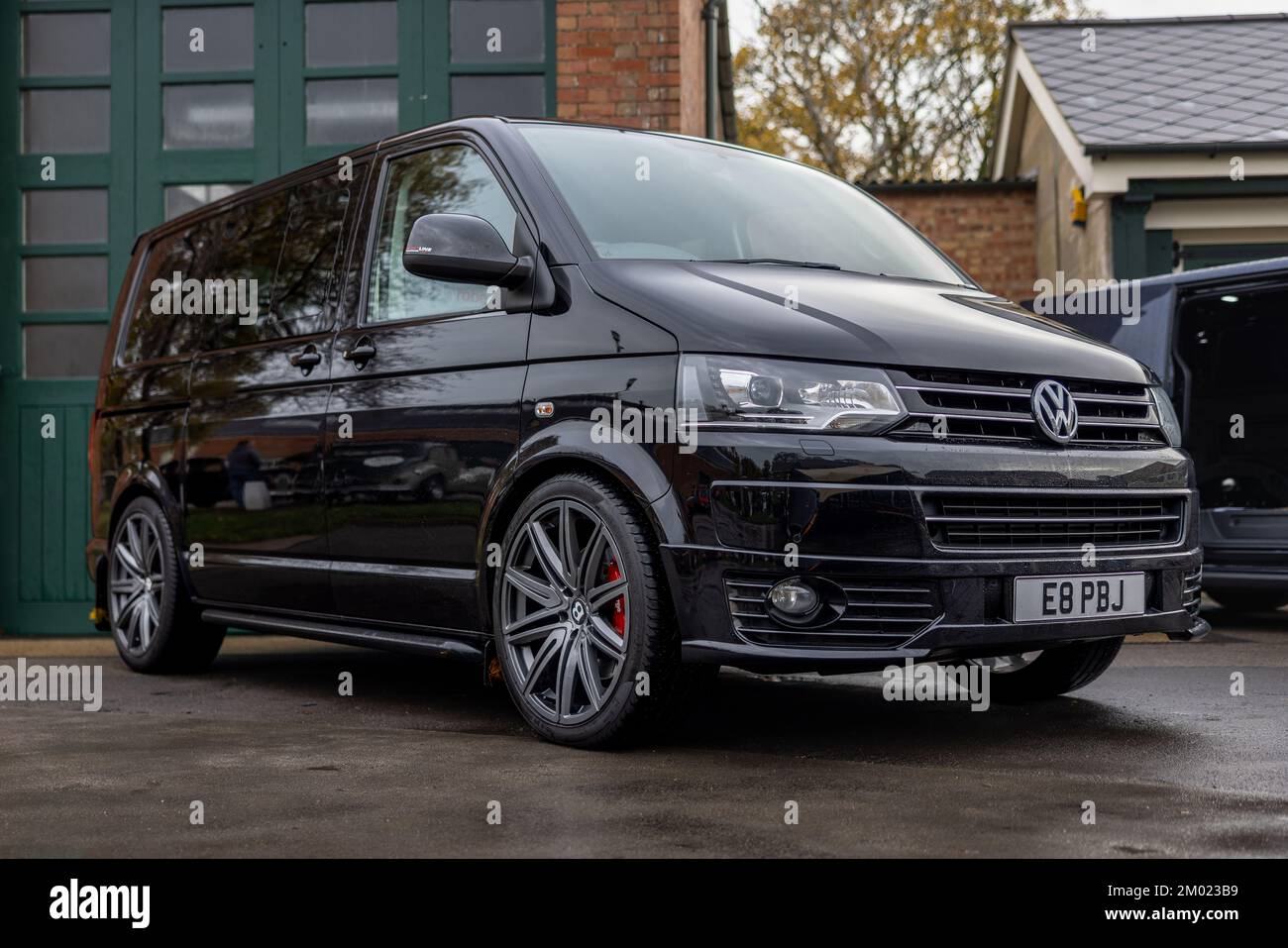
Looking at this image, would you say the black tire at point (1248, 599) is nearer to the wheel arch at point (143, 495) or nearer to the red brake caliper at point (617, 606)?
the red brake caliper at point (617, 606)

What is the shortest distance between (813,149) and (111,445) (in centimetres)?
2970

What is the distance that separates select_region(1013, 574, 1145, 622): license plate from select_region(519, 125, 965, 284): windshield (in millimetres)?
1418

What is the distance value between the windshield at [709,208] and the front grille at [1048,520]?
1.23m

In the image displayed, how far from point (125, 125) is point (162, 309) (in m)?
3.42

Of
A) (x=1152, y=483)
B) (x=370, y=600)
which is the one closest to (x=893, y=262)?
(x=1152, y=483)

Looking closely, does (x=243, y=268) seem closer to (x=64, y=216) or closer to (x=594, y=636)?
(x=594, y=636)

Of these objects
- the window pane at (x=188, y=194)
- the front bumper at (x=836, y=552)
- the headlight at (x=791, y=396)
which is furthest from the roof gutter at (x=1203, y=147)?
the headlight at (x=791, y=396)

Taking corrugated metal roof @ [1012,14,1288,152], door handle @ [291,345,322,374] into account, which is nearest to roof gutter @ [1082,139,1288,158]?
corrugated metal roof @ [1012,14,1288,152]

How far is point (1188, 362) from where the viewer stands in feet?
28.8

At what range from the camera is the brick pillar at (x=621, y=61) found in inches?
395

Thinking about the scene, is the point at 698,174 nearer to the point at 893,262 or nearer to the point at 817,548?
the point at 893,262

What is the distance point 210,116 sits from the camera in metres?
10.4

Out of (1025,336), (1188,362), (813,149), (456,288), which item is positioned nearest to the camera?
(1025,336)

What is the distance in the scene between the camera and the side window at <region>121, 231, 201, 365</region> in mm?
7180
